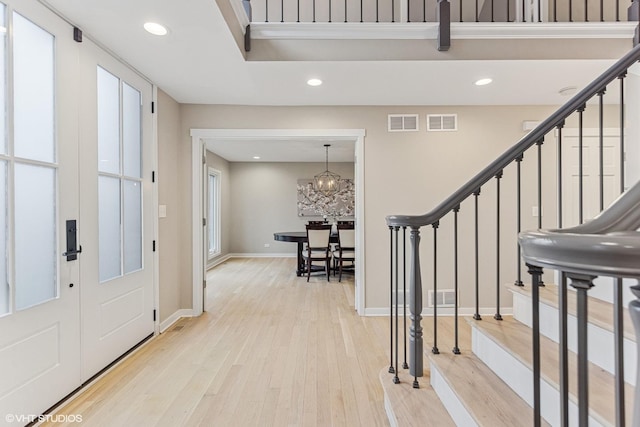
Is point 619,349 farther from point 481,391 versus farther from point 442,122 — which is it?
point 442,122

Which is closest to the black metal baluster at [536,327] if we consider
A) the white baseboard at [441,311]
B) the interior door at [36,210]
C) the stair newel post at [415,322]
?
the stair newel post at [415,322]

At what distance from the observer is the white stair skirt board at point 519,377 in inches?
45.6

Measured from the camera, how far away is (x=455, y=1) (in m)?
4.05

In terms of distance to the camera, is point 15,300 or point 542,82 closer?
point 15,300

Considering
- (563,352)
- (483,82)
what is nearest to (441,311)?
(483,82)

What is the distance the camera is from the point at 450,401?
4.73ft

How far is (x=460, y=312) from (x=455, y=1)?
150 inches

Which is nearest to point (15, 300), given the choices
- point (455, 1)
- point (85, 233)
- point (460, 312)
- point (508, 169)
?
point (85, 233)

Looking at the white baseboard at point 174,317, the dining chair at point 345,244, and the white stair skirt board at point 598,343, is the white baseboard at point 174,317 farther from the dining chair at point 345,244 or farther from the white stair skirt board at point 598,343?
the white stair skirt board at point 598,343

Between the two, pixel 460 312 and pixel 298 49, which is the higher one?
pixel 298 49

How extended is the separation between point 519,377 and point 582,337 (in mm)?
1025

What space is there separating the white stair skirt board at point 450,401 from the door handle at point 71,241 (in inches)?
88.1

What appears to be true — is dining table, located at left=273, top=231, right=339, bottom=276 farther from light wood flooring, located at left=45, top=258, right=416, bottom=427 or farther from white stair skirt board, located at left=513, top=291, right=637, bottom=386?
white stair skirt board, located at left=513, top=291, right=637, bottom=386

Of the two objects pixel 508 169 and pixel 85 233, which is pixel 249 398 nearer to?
pixel 85 233
